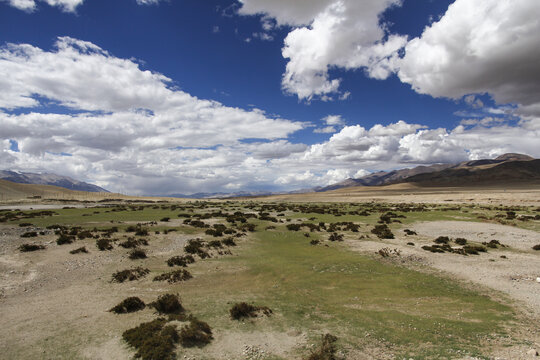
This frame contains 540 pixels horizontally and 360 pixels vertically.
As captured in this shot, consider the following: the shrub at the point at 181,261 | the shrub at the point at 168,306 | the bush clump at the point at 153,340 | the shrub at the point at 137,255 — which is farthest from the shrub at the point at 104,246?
the bush clump at the point at 153,340

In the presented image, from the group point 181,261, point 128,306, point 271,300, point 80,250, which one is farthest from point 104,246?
point 271,300

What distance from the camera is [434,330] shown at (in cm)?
1016

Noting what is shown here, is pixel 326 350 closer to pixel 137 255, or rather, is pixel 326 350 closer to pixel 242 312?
pixel 242 312

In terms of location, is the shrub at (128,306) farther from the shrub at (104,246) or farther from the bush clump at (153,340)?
the shrub at (104,246)

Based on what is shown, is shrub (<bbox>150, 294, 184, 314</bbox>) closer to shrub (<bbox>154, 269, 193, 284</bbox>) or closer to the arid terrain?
the arid terrain

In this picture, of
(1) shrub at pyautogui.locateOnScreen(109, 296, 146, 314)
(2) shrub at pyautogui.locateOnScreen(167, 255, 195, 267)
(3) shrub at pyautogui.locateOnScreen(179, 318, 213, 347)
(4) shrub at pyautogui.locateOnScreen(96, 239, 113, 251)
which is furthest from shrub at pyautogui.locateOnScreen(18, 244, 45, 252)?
(3) shrub at pyautogui.locateOnScreen(179, 318, 213, 347)

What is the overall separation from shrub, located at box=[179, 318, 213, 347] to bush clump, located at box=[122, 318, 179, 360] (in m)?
0.29

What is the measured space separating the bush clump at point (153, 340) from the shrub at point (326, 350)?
4.30 metres

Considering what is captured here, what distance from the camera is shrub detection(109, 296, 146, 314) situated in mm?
11312

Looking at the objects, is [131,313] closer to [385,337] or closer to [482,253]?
[385,337]

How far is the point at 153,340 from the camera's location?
28.7 ft

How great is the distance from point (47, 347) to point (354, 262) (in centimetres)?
1746

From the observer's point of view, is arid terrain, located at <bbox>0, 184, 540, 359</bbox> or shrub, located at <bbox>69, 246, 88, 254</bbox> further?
shrub, located at <bbox>69, 246, 88, 254</bbox>

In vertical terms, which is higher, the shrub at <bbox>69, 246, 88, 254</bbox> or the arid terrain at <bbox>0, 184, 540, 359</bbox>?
the shrub at <bbox>69, 246, 88, 254</bbox>
